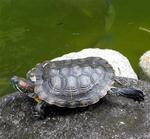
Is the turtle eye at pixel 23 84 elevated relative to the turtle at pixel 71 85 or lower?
lower

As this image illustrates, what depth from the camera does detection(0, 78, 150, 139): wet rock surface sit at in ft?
13.1

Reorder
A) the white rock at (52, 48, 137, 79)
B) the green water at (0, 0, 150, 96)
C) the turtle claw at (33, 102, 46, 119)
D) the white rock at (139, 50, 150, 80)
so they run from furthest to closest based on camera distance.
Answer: the green water at (0, 0, 150, 96) → the white rock at (139, 50, 150, 80) → the white rock at (52, 48, 137, 79) → the turtle claw at (33, 102, 46, 119)

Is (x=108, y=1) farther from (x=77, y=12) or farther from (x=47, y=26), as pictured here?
(x=47, y=26)

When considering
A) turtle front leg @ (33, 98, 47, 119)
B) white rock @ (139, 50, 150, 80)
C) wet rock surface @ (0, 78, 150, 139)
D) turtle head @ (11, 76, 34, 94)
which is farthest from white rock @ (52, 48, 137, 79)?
turtle front leg @ (33, 98, 47, 119)

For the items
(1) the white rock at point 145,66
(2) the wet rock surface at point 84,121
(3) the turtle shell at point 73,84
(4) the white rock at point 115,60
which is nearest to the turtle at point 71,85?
(3) the turtle shell at point 73,84

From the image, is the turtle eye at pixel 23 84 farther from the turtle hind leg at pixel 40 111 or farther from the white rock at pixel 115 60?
the white rock at pixel 115 60

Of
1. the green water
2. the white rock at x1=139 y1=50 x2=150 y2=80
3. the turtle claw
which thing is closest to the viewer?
the turtle claw

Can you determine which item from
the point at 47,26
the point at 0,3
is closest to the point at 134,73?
the point at 47,26

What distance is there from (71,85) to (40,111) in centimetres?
37

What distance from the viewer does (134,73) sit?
5.46 m

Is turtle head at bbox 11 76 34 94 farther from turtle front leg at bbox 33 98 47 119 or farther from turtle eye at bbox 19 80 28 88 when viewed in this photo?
turtle front leg at bbox 33 98 47 119

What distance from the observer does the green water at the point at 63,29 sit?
21.1 feet

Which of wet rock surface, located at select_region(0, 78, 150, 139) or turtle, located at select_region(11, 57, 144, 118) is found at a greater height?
turtle, located at select_region(11, 57, 144, 118)

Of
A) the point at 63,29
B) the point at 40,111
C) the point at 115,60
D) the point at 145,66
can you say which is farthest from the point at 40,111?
the point at 63,29
